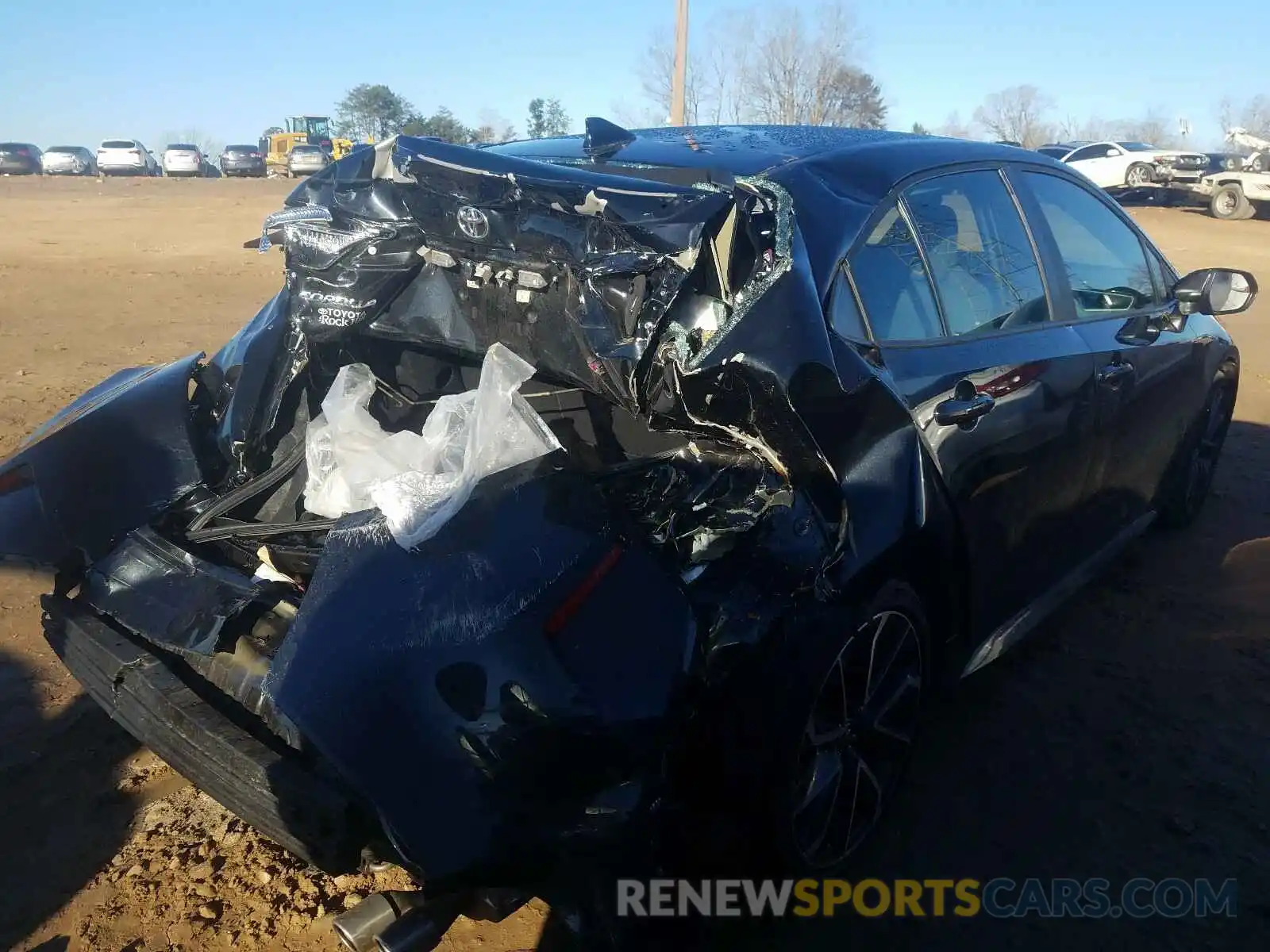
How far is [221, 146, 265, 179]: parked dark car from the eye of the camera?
40.8 meters

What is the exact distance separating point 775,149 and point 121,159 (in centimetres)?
4322

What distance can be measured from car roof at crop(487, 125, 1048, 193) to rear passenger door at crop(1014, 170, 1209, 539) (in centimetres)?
28

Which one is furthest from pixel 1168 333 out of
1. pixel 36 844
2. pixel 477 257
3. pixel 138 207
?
pixel 138 207

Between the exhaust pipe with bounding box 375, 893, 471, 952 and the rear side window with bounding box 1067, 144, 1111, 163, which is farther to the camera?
the rear side window with bounding box 1067, 144, 1111, 163

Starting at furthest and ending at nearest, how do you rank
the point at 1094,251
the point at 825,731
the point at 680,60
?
the point at 680,60 → the point at 1094,251 → the point at 825,731

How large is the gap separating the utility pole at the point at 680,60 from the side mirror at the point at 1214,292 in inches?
451

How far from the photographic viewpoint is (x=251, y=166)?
134 feet

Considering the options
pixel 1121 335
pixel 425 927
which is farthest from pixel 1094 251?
pixel 425 927

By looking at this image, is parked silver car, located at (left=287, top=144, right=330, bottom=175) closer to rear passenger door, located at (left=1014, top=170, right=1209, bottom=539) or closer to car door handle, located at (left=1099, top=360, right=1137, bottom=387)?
rear passenger door, located at (left=1014, top=170, right=1209, bottom=539)

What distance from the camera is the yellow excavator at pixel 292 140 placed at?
38.7 m

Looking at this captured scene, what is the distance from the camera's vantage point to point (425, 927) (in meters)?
1.97
